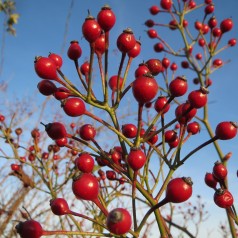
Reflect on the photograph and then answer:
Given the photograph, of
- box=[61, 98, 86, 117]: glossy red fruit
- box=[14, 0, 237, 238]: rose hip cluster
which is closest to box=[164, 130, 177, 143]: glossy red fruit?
box=[14, 0, 237, 238]: rose hip cluster

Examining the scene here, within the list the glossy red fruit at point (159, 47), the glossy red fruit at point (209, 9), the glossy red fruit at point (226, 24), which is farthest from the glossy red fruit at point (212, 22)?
the glossy red fruit at point (159, 47)

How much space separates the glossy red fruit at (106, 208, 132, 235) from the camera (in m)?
1.16

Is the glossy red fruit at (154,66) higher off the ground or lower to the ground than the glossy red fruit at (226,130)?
higher

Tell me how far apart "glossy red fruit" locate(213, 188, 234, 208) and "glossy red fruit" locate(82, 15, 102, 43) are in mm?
1018

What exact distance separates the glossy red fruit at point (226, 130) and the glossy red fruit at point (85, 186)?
68cm

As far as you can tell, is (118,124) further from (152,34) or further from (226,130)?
(152,34)

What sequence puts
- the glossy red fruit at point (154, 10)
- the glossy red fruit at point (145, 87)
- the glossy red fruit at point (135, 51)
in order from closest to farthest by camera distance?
the glossy red fruit at point (145, 87)
the glossy red fruit at point (135, 51)
the glossy red fruit at point (154, 10)

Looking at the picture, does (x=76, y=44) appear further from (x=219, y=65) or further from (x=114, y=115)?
(x=219, y=65)

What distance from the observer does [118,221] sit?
1163 millimetres

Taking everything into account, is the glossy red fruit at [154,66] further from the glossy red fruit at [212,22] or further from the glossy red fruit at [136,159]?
the glossy red fruit at [212,22]

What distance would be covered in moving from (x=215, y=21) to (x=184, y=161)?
12.0 ft

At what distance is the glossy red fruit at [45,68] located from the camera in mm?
1543

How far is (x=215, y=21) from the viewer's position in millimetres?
4695

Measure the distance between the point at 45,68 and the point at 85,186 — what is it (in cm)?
59
